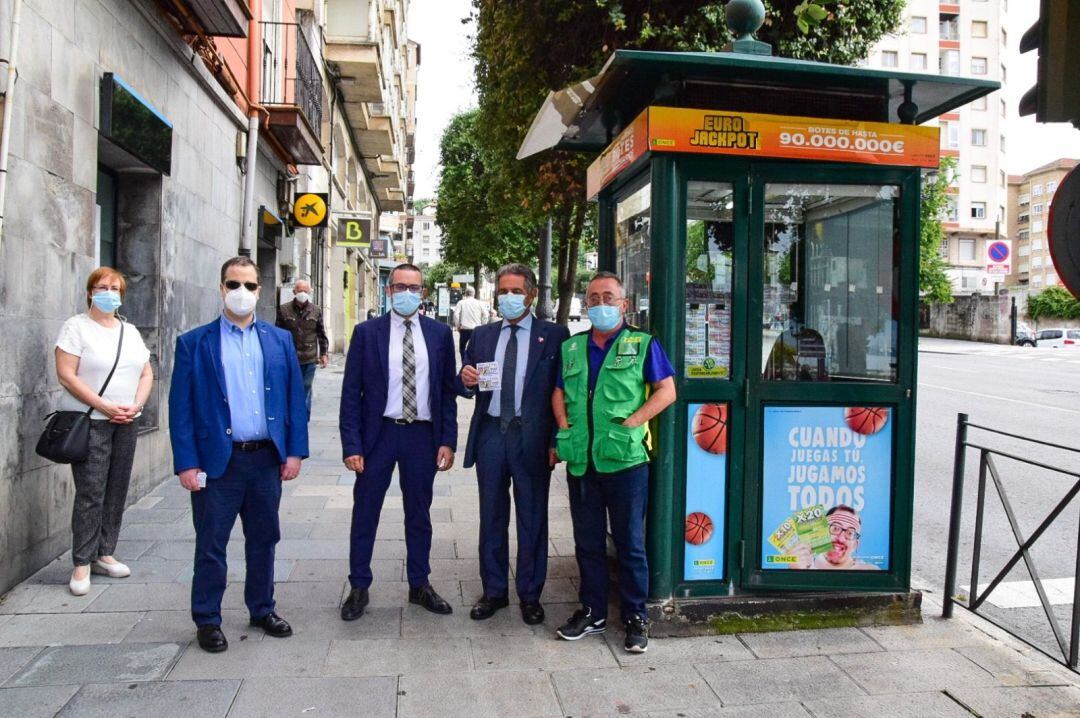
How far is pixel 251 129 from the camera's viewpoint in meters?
10.6

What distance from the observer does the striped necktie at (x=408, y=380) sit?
178 inches

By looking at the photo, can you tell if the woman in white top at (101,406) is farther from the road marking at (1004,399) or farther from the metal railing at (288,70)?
the road marking at (1004,399)

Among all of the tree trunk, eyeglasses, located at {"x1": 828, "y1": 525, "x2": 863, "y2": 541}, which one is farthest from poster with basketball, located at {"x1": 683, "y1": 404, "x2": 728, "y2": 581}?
the tree trunk

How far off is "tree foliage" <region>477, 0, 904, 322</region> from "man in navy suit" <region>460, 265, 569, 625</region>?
5.04 metres

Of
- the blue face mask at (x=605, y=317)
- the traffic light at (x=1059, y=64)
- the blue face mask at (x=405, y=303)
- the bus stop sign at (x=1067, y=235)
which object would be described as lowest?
the blue face mask at (x=605, y=317)

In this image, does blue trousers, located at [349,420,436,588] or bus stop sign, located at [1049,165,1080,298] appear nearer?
bus stop sign, located at [1049,165,1080,298]

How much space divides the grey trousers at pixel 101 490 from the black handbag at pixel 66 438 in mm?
99

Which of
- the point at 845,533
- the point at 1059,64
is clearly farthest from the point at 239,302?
the point at 1059,64

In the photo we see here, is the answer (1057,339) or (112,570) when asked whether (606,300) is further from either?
(1057,339)

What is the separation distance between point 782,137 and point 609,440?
5.73 ft

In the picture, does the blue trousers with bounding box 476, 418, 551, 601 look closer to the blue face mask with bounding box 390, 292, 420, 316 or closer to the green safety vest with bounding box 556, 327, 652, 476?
the green safety vest with bounding box 556, 327, 652, 476

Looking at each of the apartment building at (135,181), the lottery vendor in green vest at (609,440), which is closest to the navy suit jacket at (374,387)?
the lottery vendor in green vest at (609,440)

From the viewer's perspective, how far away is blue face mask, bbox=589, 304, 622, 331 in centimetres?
419

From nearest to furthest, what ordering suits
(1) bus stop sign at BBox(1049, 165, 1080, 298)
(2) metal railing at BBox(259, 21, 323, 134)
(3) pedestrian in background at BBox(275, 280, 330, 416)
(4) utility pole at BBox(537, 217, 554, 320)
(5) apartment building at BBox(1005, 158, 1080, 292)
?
(1) bus stop sign at BBox(1049, 165, 1080, 298)
(3) pedestrian in background at BBox(275, 280, 330, 416)
(2) metal railing at BBox(259, 21, 323, 134)
(4) utility pole at BBox(537, 217, 554, 320)
(5) apartment building at BBox(1005, 158, 1080, 292)
